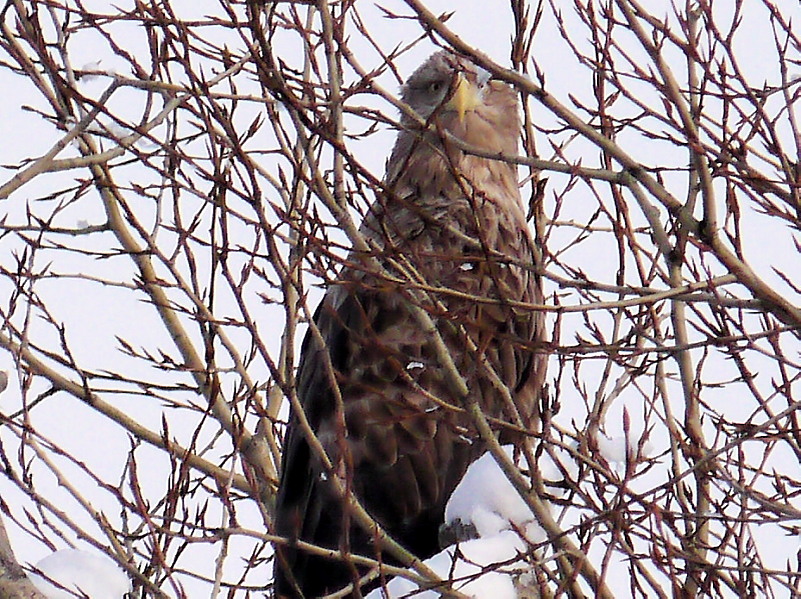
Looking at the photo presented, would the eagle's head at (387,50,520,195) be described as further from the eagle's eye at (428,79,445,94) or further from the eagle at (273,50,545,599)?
the eagle at (273,50,545,599)

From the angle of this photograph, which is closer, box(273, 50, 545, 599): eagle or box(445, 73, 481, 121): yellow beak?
box(273, 50, 545, 599): eagle

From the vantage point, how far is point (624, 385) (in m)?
Result: 4.09

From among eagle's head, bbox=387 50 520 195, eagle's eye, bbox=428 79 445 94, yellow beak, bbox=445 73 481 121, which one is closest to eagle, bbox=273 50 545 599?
yellow beak, bbox=445 73 481 121

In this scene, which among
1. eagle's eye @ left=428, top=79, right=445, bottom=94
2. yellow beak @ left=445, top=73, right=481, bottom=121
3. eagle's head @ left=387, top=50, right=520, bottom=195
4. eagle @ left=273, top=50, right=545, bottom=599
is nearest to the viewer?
eagle @ left=273, top=50, right=545, bottom=599

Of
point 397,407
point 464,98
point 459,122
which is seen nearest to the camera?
point 397,407


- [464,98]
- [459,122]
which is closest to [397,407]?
[464,98]

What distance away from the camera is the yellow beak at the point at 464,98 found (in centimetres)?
561

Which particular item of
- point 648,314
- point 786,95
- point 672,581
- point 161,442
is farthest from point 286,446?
point 786,95

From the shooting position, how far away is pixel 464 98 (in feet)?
18.6

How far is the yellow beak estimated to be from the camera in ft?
18.4

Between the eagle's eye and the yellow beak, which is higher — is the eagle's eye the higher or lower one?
the higher one

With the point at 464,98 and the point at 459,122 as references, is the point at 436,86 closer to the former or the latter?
the point at 459,122

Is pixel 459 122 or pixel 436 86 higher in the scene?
pixel 436 86

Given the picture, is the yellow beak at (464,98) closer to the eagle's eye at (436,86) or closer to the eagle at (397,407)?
the eagle at (397,407)
